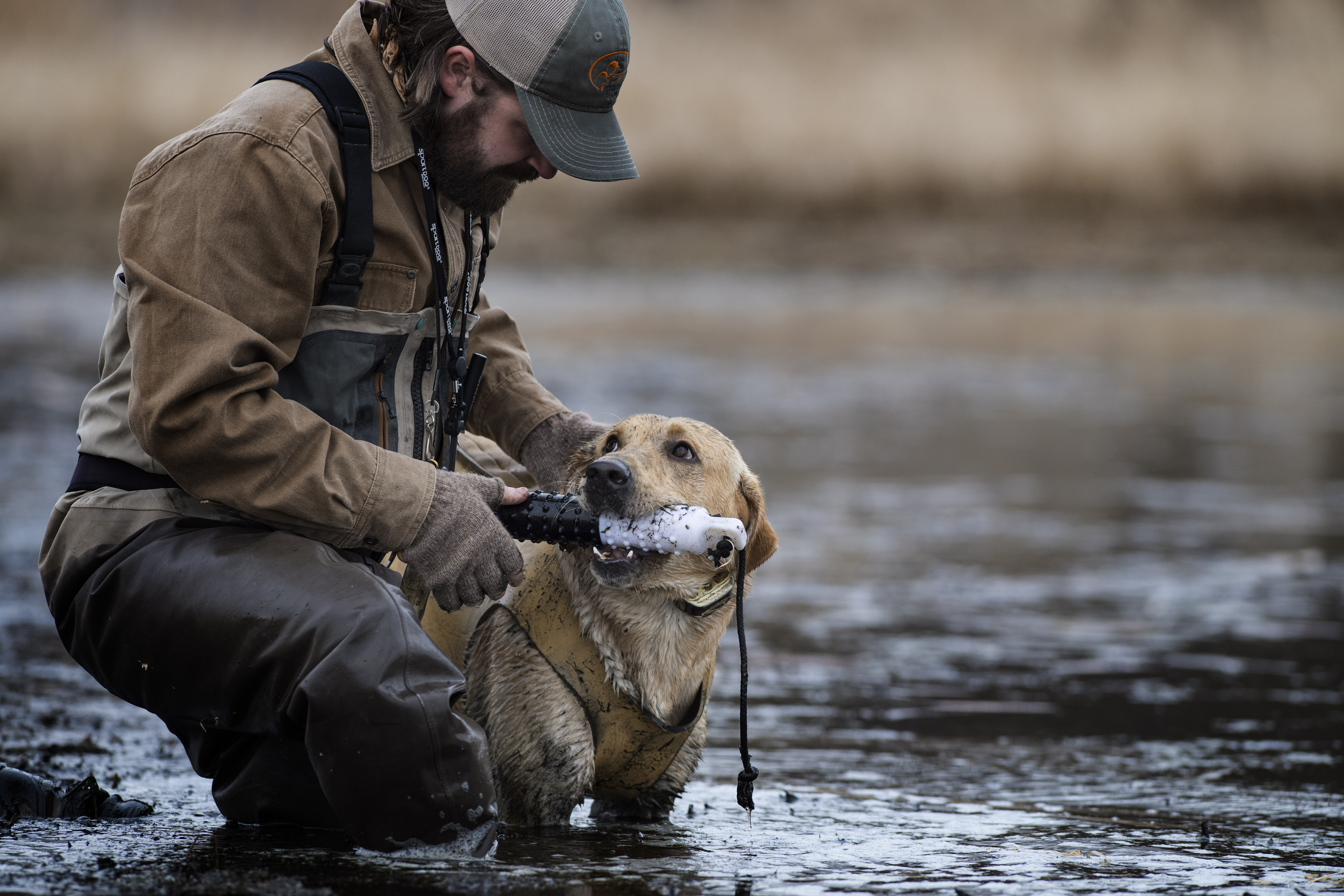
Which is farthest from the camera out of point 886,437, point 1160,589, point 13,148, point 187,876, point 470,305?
point 13,148

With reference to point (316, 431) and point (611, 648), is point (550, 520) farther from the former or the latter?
point (316, 431)

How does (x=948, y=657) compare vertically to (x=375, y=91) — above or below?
below

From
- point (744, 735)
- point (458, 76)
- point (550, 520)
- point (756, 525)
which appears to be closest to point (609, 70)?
point (458, 76)

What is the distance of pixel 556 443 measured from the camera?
4430 mm

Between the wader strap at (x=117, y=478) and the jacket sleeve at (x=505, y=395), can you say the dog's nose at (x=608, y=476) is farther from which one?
the wader strap at (x=117, y=478)

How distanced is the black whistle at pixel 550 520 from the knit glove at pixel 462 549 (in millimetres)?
177

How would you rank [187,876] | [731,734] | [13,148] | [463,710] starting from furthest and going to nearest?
1. [13,148]
2. [731,734]
3. [463,710]
4. [187,876]

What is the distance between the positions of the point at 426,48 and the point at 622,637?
5.22ft

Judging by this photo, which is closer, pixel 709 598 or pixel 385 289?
pixel 385 289

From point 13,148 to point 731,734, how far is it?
23.0m

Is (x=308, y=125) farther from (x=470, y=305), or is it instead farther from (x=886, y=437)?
(x=886, y=437)

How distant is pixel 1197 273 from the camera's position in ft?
91.3

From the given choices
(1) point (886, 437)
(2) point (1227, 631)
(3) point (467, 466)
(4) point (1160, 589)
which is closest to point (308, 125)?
(3) point (467, 466)

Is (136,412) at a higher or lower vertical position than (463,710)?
higher
